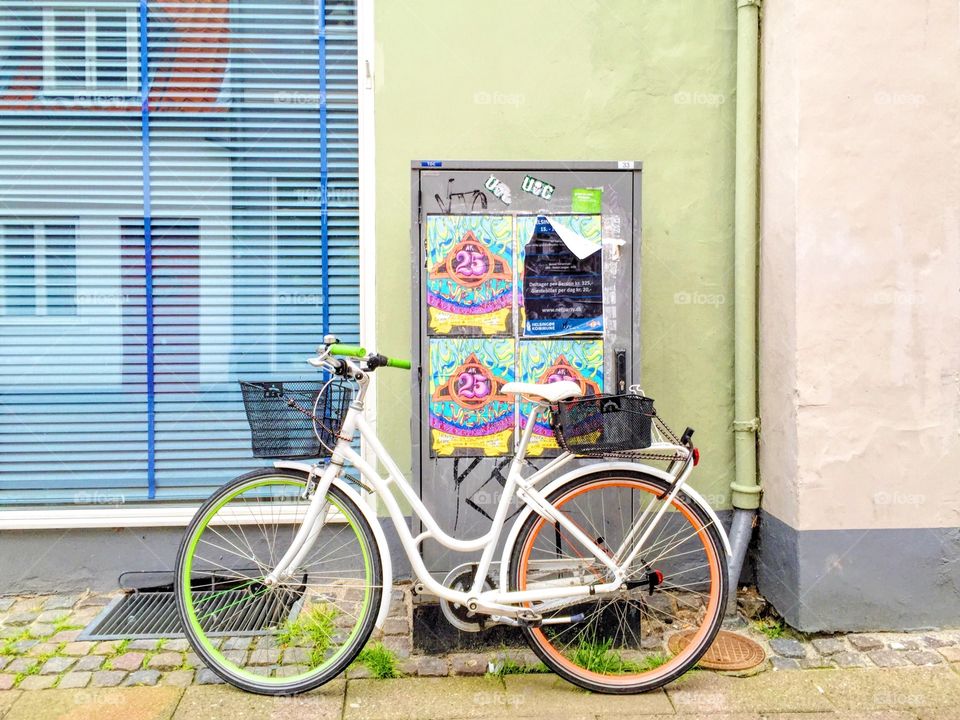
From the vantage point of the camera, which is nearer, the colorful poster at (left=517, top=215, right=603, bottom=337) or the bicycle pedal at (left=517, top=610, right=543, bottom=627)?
the bicycle pedal at (left=517, top=610, right=543, bottom=627)

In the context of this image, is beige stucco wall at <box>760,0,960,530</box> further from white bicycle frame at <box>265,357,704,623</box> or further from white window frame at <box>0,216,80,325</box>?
white window frame at <box>0,216,80,325</box>

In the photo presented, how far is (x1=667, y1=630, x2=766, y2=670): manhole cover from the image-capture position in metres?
3.69

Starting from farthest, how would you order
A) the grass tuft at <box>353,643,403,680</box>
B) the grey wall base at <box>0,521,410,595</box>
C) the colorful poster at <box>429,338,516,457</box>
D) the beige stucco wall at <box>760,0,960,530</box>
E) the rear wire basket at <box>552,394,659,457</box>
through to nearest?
the grey wall base at <box>0,521,410,595</box>, the beige stucco wall at <box>760,0,960,530</box>, the colorful poster at <box>429,338,516,457</box>, the grass tuft at <box>353,643,403,680</box>, the rear wire basket at <box>552,394,659,457</box>

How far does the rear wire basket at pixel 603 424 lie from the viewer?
319 centimetres

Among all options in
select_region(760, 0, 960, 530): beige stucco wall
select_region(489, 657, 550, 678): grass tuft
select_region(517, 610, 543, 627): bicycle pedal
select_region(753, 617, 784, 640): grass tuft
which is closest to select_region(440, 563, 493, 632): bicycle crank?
select_region(517, 610, 543, 627): bicycle pedal

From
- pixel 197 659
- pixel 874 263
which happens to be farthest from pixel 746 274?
pixel 197 659

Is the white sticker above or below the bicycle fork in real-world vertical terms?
above

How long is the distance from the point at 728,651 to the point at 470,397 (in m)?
1.65

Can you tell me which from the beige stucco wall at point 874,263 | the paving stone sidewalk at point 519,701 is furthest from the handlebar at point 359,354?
the beige stucco wall at point 874,263

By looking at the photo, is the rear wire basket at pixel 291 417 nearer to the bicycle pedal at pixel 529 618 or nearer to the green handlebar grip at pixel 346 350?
the green handlebar grip at pixel 346 350

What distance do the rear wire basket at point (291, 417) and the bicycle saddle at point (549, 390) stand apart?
0.68 meters

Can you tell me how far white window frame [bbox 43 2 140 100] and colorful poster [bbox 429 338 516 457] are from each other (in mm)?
2358

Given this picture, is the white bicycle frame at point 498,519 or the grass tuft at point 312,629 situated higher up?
the white bicycle frame at point 498,519

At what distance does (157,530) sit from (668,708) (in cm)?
278
